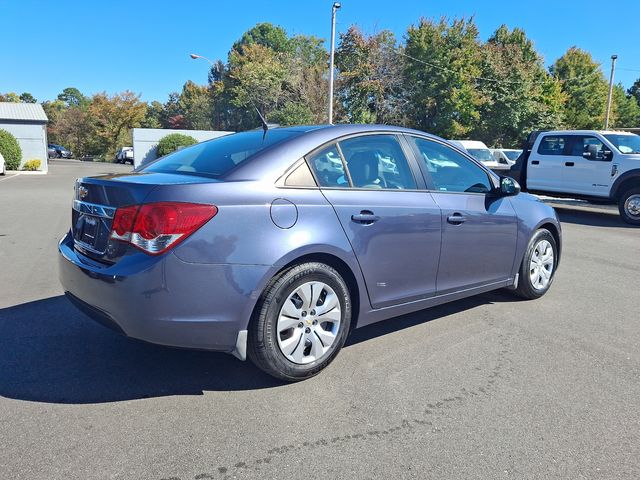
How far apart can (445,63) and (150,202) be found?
117 feet

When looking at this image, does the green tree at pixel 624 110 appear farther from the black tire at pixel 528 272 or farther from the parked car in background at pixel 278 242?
the parked car in background at pixel 278 242

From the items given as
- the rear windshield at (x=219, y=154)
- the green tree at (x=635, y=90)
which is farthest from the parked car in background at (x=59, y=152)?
the green tree at (x=635, y=90)

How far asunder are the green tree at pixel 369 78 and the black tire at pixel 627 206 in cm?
2197

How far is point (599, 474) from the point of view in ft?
8.20

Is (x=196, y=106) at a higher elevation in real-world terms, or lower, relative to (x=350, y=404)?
higher

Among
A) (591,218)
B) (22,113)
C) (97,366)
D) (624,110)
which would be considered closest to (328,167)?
(97,366)

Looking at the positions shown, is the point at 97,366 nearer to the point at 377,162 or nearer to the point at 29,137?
the point at 377,162

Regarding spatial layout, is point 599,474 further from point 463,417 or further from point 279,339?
point 279,339

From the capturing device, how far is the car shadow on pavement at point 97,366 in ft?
10.5

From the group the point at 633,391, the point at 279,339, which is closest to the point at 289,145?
the point at 279,339

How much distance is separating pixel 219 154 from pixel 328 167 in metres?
0.80

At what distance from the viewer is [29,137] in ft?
101

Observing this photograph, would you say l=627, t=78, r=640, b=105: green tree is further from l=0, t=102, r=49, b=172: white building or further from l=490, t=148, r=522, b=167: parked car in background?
l=0, t=102, r=49, b=172: white building

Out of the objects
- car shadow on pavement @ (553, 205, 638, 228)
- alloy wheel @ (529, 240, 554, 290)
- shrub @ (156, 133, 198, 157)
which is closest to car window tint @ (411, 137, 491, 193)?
alloy wheel @ (529, 240, 554, 290)
